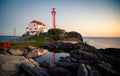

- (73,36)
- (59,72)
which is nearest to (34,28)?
(73,36)

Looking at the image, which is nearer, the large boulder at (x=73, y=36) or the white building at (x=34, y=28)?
the large boulder at (x=73, y=36)

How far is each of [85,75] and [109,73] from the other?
202 centimetres

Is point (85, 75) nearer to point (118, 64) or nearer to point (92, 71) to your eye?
point (92, 71)

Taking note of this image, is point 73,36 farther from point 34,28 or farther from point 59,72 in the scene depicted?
point 59,72

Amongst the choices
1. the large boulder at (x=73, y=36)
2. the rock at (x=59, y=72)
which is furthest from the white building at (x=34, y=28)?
the rock at (x=59, y=72)

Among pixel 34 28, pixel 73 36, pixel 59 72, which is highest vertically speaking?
pixel 34 28

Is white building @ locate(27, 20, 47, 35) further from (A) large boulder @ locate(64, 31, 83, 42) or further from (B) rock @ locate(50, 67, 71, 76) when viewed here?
(B) rock @ locate(50, 67, 71, 76)

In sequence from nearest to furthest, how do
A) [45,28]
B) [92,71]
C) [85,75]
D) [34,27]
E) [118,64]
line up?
[85,75] < [92,71] < [118,64] < [34,27] < [45,28]

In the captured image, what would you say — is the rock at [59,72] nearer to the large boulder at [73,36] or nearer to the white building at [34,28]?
the large boulder at [73,36]

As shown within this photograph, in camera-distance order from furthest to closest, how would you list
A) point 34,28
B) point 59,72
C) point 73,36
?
point 34,28 < point 73,36 < point 59,72

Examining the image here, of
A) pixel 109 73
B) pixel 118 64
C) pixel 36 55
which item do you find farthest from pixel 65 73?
pixel 36 55

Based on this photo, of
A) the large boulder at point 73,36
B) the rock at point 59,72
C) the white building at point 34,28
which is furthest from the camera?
the white building at point 34,28

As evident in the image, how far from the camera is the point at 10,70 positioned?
312 inches

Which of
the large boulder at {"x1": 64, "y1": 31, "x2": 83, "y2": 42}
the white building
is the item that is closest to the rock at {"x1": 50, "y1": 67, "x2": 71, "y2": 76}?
the large boulder at {"x1": 64, "y1": 31, "x2": 83, "y2": 42}
